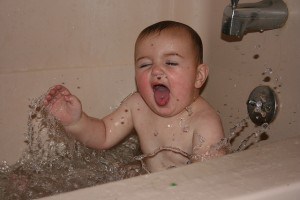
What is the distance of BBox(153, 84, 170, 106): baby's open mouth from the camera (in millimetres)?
938

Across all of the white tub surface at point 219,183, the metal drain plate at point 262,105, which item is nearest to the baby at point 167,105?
the metal drain plate at point 262,105

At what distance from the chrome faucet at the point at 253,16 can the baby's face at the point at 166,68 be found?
0.10 meters

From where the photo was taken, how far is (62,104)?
37.3 inches

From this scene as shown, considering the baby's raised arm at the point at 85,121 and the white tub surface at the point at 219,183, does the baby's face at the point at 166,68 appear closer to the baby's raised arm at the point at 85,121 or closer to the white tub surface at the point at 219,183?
the baby's raised arm at the point at 85,121

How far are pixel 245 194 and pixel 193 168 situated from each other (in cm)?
8

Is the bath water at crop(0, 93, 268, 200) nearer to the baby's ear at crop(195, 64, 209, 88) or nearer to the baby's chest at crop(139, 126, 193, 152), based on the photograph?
the baby's chest at crop(139, 126, 193, 152)

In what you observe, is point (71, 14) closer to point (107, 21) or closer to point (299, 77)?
point (107, 21)

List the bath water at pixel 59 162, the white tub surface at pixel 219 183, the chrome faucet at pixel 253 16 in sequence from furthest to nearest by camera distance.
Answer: the bath water at pixel 59 162 < the chrome faucet at pixel 253 16 < the white tub surface at pixel 219 183

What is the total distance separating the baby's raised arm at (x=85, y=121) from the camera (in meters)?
0.94

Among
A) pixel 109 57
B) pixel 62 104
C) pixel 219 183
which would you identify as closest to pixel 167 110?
pixel 62 104

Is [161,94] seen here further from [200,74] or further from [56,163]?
[56,163]

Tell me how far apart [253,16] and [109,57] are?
0.47 meters

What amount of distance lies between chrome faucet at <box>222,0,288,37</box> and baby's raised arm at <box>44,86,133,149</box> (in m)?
0.36

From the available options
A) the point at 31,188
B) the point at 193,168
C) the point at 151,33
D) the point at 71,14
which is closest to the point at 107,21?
the point at 71,14
